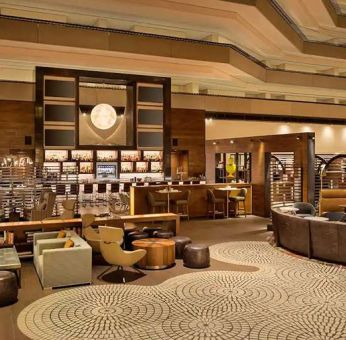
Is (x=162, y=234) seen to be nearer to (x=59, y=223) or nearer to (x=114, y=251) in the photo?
(x=114, y=251)

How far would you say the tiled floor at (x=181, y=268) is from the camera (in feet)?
15.4

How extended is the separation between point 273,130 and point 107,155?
7.58m

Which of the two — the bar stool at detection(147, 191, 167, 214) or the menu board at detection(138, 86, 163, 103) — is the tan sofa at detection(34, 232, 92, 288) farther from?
the menu board at detection(138, 86, 163, 103)

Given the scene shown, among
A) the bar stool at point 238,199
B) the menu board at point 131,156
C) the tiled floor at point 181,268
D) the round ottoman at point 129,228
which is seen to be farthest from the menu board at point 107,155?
the round ottoman at point 129,228

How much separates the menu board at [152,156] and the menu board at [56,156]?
9.01 ft

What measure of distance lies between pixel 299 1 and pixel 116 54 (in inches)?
191

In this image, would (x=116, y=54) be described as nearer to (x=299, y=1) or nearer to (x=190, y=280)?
(x=299, y=1)

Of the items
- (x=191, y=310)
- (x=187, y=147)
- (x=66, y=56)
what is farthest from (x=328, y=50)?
(x=191, y=310)

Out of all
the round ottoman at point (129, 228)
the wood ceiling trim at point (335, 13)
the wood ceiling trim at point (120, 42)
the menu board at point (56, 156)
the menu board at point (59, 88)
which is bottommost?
the round ottoman at point (129, 228)

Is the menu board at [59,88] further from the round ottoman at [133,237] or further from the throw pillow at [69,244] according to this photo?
→ the throw pillow at [69,244]

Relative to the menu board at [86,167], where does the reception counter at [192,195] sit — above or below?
below

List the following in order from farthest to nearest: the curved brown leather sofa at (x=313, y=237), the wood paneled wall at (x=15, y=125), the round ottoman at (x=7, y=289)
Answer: the wood paneled wall at (x=15, y=125), the curved brown leather sofa at (x=313, y=237), the round ottoman at (x=7, y=289)

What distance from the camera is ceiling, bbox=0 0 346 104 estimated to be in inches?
364

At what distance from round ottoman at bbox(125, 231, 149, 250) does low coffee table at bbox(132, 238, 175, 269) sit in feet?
2.38
